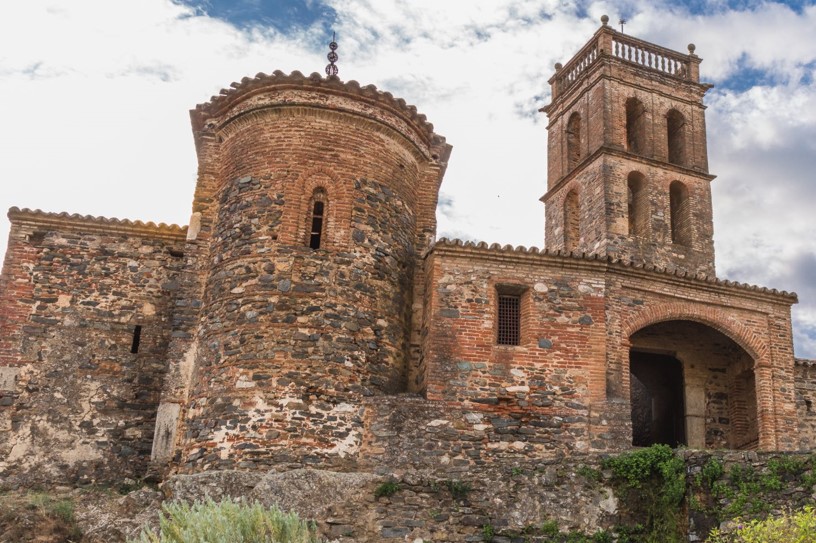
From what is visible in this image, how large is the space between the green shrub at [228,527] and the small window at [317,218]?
5917 mm

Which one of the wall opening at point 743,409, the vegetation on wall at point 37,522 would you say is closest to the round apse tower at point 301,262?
the vegetation on wall at point 37,522

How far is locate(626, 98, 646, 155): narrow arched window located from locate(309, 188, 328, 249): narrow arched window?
1466cm

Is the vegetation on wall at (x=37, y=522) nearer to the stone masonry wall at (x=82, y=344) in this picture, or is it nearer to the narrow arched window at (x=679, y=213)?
the stone masonry wall at (x=82, y=344)

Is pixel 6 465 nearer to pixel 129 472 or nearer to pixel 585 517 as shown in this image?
pixel 129 472

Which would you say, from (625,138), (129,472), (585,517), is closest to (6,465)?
(129,472)

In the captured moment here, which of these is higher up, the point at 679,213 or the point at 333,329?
the point at 679,213

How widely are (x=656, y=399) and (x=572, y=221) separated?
9396 mm

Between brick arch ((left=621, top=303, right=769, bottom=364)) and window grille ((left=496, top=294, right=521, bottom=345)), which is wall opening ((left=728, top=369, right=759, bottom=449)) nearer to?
brick arch ((left=621, top=303, right=769, bottom=364))

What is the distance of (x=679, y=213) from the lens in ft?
84.9

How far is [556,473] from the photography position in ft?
37.5

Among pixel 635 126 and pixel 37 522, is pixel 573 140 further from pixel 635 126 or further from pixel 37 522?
pixel 37 522

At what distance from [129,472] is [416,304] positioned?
18.1ft

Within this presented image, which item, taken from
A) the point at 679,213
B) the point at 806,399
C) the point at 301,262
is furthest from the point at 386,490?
the point at 679,213

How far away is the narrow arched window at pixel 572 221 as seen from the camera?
2606 cm
